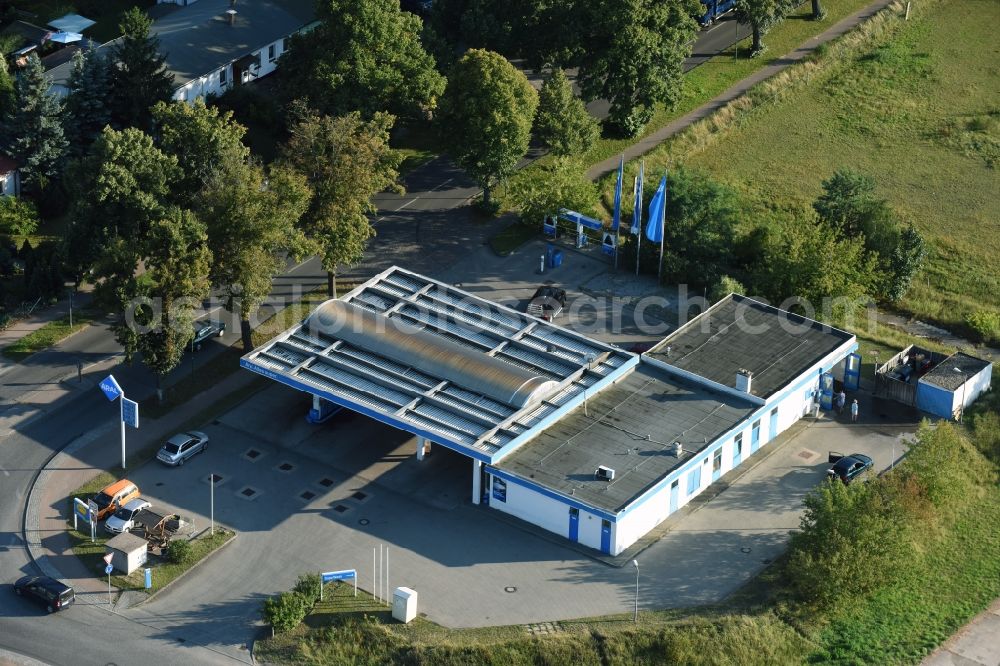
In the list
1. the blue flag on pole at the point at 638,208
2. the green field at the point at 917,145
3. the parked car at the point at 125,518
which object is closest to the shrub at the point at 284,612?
the parked car at the point at 125,518

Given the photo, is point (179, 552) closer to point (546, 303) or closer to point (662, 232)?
point (546, 303)

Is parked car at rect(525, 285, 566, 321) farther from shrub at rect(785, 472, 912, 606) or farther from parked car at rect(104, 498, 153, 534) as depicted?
parked car at rect(104, 498, 153, 534)

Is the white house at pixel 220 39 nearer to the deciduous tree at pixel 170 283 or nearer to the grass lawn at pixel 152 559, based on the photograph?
the deciduous tree at pixel 170 283

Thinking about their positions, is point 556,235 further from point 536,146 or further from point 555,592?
point 555,592

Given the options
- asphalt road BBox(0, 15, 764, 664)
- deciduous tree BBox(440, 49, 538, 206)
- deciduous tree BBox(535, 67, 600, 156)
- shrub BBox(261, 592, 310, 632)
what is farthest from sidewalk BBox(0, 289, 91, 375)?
deciduous tree BBox(535, 67, 600, 156)

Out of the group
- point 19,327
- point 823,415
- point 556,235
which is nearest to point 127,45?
point 19,327
